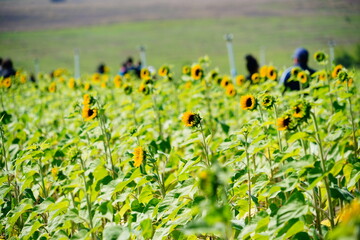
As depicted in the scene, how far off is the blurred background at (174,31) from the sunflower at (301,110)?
28.1m

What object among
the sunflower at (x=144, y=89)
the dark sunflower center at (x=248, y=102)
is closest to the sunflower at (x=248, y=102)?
the dark sunflower center at (x=248, y=102)

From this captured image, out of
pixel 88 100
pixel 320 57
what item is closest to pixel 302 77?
pixel 320 57

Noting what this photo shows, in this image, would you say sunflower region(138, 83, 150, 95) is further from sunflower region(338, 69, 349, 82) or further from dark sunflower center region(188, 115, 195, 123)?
sunflower region(338, 69, 349, 82)

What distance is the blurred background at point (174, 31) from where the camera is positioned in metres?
42.2

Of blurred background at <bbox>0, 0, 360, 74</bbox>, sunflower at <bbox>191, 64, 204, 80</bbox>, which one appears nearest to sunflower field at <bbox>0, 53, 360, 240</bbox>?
sunflower at <bbox>191, 64, 204, 80</bbox>

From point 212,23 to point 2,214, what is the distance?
63.2 meters

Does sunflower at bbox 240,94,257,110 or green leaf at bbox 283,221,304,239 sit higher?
sunflower at bbox 240,94,257,110

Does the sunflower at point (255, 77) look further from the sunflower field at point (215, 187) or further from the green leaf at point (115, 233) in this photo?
the green leaf at point (115, 233)

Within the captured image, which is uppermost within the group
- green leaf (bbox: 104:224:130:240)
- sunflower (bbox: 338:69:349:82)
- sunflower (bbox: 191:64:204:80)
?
sunflower (bbox: 191:64:204:80)

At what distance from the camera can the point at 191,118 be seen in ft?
7.83

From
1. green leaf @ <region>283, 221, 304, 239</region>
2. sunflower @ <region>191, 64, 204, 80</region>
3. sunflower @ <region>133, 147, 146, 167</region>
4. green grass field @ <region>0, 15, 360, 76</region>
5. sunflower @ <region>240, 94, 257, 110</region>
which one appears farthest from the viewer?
green grass field @ <region>0, 15, 360, 76</region>

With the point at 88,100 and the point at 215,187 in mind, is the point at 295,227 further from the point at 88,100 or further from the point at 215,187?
the point at 88,100

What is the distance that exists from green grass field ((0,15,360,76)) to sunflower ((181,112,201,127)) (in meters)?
34.1

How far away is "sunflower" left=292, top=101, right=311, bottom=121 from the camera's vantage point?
5.84 feet
